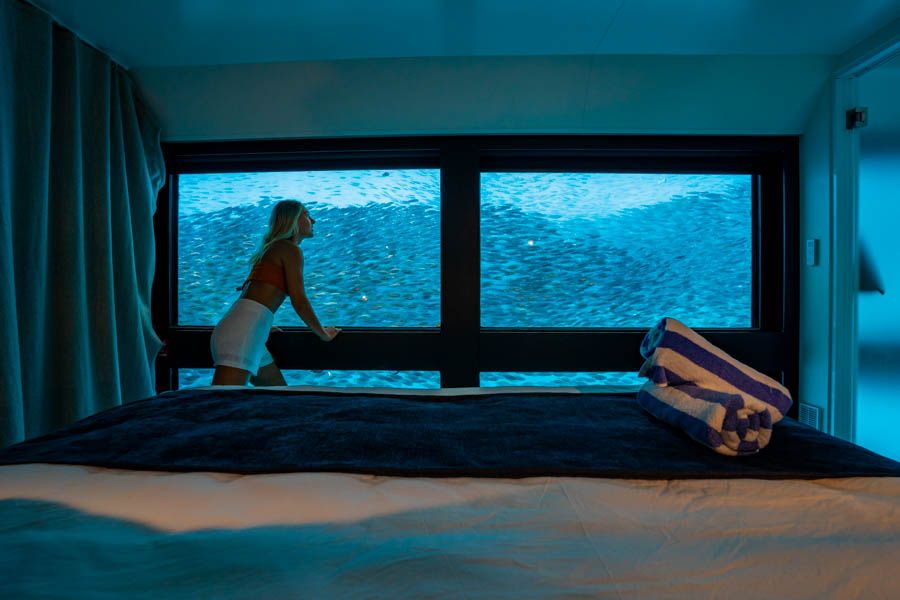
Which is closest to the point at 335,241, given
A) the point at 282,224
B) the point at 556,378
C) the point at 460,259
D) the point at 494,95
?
the point at 282,224

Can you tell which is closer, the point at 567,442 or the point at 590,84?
the point at 567,442

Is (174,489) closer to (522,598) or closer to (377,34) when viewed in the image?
(522,598)

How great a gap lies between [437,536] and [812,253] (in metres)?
2.61

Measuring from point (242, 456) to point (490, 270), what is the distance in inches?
78.9

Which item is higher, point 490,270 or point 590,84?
point 590,84

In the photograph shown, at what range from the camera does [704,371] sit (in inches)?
43.5

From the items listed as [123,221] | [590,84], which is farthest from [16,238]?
[590,84]

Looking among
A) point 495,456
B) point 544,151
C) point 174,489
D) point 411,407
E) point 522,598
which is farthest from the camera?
point 544,151

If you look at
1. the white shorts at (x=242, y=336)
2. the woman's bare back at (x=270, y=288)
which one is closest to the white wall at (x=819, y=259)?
the woman's bare back at (x=270, y=288)

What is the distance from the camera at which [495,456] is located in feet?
3.02

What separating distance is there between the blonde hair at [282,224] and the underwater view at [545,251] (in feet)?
1.37

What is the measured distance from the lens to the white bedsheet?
528 millimetres

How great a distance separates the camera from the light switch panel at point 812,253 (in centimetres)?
241

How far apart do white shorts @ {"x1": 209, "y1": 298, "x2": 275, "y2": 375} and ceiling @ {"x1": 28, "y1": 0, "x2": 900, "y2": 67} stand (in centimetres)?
119
